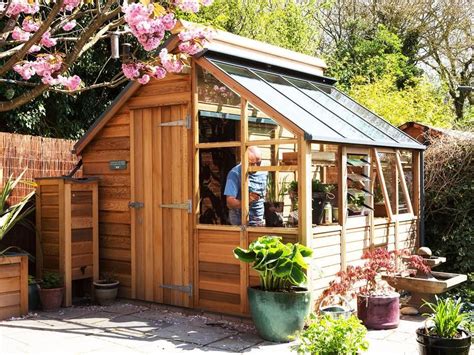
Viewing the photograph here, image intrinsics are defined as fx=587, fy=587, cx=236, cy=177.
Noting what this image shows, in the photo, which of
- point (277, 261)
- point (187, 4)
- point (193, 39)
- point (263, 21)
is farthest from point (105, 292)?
point (263, 21)

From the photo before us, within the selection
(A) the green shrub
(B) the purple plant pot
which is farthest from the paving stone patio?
(A) the green shrub

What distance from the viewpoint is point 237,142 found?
5.93 metres

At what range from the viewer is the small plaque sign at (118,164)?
6.97 m

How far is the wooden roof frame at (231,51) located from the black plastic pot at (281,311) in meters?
1.79

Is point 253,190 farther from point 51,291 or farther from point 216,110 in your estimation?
point 51,291

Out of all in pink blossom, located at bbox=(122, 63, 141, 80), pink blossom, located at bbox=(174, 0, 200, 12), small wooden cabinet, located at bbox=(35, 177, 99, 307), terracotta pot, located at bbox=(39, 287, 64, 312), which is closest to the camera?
pink blossom, located at bbox=(174, 0, 200, 12)

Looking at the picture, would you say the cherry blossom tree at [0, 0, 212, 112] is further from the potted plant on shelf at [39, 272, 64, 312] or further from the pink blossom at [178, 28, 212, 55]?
the potted plant on shelf at [39, 272, 64, 312]

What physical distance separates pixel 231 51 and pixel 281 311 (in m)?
2.94

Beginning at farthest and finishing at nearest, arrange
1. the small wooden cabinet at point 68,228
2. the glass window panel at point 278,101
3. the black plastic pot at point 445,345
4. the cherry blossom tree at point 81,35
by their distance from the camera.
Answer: the small wooden cabinet at point 68,228 < the glass window panel at point 278,101 < the black plastic pot at point 445,345 < the cherry blossom tree at point 81,35

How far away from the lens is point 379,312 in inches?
224

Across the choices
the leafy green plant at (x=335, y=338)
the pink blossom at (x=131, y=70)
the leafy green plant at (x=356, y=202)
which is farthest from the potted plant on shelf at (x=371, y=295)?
the pink blossom at (x=131, y=70)

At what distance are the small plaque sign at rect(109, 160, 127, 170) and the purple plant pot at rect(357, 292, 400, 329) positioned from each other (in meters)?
3.15

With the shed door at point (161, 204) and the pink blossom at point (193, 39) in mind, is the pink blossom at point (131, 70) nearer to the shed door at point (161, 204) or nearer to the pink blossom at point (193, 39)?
Answer: the pink blossom at point (193, 39)

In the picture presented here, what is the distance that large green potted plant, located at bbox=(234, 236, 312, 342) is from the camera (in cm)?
509
